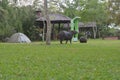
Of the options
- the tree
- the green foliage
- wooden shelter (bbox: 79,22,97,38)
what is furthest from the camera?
wooden shelter (bbox: 79,22,97,38)

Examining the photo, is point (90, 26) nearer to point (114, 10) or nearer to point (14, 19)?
point (14, 19)

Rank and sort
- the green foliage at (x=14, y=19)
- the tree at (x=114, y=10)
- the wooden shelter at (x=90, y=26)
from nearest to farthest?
1. the tree at (x=114, y=10)
2. the green foliage at (x=14, y=19)
3. the wooden shelter at (x=90, y=26)

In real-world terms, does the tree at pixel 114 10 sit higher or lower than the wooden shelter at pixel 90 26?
higher

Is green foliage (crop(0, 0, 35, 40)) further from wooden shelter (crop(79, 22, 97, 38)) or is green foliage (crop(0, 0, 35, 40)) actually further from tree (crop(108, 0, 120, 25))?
wooden shelter (crop(79, 22, 97, 38))

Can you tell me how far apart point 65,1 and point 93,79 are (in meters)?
60.4

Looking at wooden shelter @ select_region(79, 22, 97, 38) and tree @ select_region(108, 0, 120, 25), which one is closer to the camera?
tree @ select_region(108, 0, 120, 25)

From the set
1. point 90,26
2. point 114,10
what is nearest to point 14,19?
point 114,10

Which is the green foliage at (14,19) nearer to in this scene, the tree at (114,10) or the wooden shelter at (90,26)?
the tree at (114,10)

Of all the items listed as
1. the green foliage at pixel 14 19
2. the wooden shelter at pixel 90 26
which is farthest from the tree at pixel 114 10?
the wooden shelter at pixel 90 26

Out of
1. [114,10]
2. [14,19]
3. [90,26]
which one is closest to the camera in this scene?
[114,10]

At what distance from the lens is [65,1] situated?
223 ft

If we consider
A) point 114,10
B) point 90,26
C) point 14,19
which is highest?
point 114,10

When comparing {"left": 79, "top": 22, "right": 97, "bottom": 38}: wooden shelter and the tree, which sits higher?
the tree

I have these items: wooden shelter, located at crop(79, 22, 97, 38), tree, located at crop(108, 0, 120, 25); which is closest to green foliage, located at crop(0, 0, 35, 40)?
tree, located at crop(108, 0, 120, 25)
